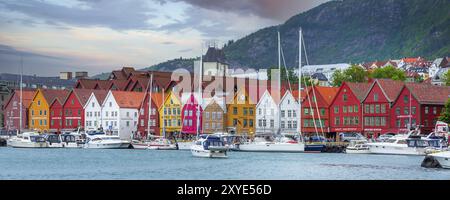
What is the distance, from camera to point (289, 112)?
57781 millimetres

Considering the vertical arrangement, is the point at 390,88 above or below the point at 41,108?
above

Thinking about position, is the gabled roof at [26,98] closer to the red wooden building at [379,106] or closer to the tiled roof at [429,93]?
the red wooden building at [379,106]

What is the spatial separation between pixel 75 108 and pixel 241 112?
1683 cm

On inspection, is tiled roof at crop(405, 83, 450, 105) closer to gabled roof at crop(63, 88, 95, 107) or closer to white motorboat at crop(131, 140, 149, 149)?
white motorboat at crop(131, 140, 149, 149)

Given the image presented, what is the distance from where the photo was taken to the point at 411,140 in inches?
1719

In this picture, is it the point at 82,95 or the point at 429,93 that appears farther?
the point at 82,95

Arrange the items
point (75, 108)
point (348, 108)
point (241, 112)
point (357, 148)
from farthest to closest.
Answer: point (75, 108)
point (241, 112)
point (348, 108)
point (357, 148)

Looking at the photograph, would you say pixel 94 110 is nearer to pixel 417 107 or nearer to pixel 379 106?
pixel 379 106

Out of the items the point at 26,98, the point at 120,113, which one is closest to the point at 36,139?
the point at 120,113

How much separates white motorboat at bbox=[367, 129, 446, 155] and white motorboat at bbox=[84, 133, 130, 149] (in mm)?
18228

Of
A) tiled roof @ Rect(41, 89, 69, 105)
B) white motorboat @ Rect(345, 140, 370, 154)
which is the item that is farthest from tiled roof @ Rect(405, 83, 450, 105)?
tiled roof @ Rect(41, 89, 69, 105)

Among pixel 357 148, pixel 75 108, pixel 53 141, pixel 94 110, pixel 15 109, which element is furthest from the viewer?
pixel 15 109

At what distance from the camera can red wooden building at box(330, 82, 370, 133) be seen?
5600 centimetres

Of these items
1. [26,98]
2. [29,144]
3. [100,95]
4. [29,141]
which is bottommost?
[29,144]
